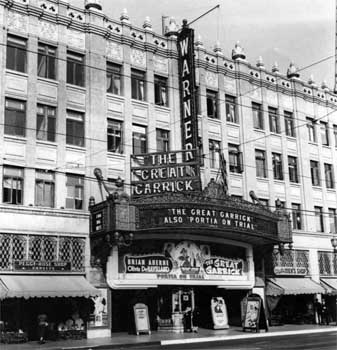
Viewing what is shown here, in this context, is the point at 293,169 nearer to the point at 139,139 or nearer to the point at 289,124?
the point at 289,124

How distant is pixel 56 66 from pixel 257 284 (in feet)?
58.7

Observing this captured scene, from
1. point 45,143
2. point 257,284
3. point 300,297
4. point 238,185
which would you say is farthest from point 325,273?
point 45,143

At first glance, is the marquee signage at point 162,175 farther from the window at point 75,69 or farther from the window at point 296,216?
the window at point 296,216

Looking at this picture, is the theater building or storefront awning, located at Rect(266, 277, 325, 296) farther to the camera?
storefront awning, located at Rect(266, 277, 325, 296)

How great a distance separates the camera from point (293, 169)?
40812mm

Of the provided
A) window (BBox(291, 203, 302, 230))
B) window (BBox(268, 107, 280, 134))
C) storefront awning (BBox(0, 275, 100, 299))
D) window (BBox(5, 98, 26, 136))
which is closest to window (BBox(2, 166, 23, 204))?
window (BBox(5, 98, 26, 136))

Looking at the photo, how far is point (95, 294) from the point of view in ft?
88.7

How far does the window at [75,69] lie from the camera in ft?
102

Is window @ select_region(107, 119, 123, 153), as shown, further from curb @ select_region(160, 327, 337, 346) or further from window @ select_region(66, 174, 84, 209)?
curb @ select_region(160, 327, 337, 346)

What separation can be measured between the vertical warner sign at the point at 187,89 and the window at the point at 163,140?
3.49 ft

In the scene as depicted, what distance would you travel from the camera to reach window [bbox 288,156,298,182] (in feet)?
133

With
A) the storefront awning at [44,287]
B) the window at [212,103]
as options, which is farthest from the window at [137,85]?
the storefront awning at [44,287]

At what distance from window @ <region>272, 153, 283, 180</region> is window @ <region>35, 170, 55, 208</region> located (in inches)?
659

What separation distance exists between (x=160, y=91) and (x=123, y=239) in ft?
34.6
